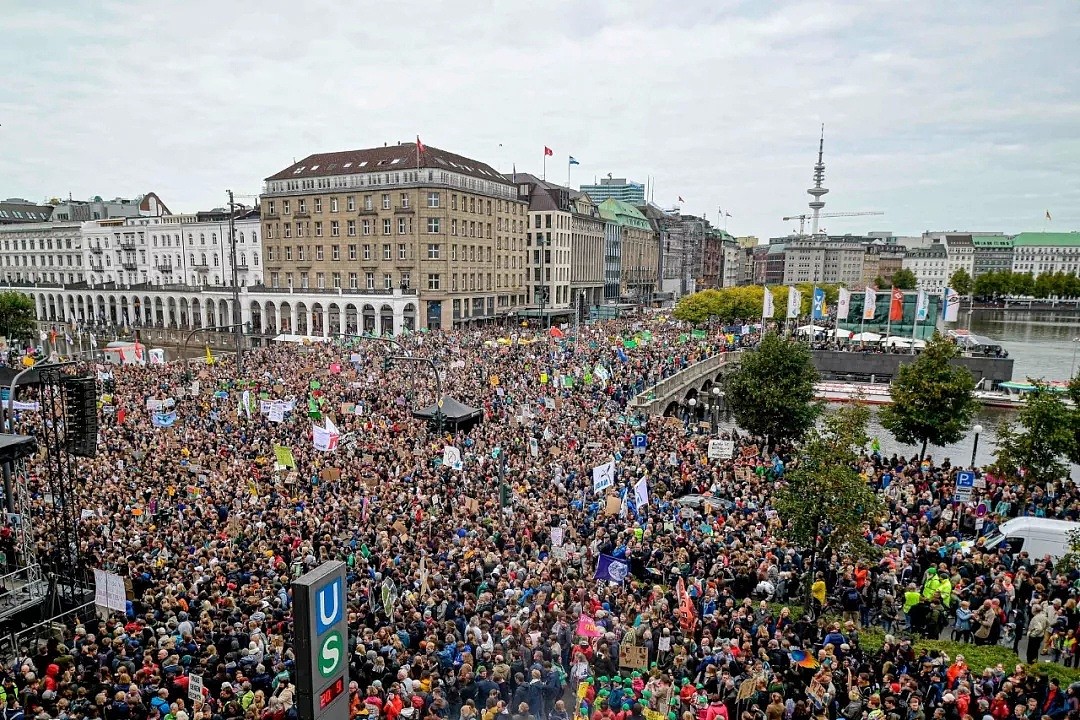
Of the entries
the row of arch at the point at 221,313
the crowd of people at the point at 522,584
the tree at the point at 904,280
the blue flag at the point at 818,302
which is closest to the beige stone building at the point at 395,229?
the row of arch at the point at 221,313

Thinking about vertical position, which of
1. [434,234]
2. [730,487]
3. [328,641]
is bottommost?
[730,487]

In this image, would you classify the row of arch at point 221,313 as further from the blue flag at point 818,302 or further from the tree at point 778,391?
the tree at point 778,391

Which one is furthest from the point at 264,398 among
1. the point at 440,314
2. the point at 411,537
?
the point at 440,314

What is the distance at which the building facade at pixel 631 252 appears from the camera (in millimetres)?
118688

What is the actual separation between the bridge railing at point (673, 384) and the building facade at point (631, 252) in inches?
2387

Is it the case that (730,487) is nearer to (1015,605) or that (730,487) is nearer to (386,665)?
(1015,605)

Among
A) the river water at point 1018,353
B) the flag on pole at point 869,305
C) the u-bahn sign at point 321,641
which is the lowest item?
the river water at point 1018,353

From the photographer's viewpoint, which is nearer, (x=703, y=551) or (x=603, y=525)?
(x=703, y=551)

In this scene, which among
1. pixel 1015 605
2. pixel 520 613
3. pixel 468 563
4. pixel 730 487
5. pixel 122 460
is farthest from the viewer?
pixel 122 460

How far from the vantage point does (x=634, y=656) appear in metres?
12.7

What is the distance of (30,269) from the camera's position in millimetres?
103688

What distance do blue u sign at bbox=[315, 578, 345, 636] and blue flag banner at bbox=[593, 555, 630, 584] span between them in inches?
348

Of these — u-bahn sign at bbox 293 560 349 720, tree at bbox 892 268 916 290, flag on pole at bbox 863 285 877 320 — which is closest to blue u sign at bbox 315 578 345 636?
u-bahn sign at bbox 293 560 349 720

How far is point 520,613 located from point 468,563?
2.70 metres
